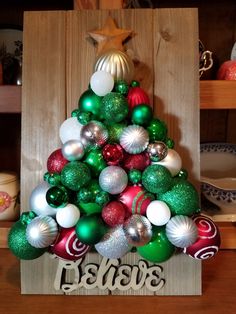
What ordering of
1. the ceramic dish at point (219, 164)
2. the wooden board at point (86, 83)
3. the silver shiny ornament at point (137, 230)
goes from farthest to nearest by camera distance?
the ceramic dish at point (219, 164)
the wooden board at point (86, 83)
the silver shiny ornament at point (137, 230)

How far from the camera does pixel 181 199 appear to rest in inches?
20.1

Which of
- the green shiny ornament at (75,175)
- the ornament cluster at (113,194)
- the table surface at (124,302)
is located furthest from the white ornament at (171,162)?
the table surface at (124,302)

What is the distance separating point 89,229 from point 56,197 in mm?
63

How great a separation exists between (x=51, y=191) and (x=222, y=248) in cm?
40

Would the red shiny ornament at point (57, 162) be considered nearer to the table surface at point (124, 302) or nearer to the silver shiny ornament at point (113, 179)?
the silver shiny ornament at point (113, 179)

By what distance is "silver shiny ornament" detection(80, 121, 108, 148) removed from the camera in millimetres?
511

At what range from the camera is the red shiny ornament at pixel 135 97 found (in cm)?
55

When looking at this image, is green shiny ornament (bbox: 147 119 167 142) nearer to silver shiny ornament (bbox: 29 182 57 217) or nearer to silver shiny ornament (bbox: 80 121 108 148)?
silver shiny ornament (bbox: 80 121 108 148)

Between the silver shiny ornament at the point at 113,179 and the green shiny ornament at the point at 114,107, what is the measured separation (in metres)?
0.07

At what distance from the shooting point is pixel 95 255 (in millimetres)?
607

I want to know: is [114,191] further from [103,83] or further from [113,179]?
[103,83]

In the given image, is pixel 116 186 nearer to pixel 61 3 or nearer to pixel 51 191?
pixel 51 191

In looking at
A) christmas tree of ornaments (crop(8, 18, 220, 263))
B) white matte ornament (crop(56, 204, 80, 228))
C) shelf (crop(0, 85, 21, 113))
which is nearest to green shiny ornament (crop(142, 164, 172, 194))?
christmas tree of ornaments (crop(8, 18, 220, 263))

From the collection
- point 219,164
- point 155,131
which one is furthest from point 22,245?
point 219,164
